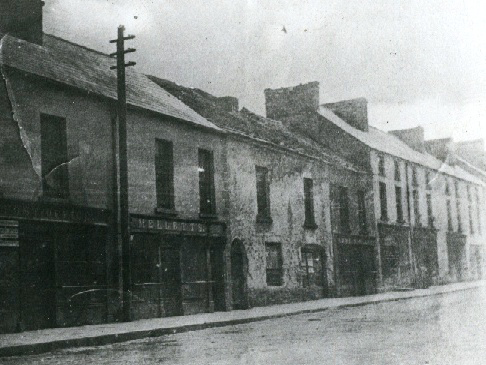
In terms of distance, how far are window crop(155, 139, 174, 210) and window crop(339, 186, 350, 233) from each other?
1303cm

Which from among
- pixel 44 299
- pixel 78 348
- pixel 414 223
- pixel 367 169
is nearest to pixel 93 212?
pixel 44 299

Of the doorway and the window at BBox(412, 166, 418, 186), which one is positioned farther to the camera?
the window at BBox(412, 166, 418, 186)

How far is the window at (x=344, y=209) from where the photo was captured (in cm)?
3170

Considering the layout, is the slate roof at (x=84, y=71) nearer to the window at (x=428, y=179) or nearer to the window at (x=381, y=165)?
the window at (x=381, y=165)

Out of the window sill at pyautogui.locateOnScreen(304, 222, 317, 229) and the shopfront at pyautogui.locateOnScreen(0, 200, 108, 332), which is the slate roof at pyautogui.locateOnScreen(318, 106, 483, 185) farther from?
the shopfront at pyautogui.locateOnScreen(0, 200, 108, 332)

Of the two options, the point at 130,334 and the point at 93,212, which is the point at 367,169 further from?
the point at 130,334

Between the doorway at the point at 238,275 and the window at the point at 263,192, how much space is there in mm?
2129

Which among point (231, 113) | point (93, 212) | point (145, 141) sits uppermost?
point (231, 113)

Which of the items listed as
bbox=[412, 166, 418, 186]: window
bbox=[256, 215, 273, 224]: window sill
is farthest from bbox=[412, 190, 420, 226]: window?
bbox=[256, 215, 273, 224]: window sill

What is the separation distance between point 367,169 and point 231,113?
10002 mm

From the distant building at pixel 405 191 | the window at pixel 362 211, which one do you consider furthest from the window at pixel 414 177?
the window at pixel 362 211

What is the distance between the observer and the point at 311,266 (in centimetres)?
2819

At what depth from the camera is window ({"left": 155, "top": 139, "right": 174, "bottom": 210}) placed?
20016 mm

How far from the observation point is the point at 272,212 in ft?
83.5
